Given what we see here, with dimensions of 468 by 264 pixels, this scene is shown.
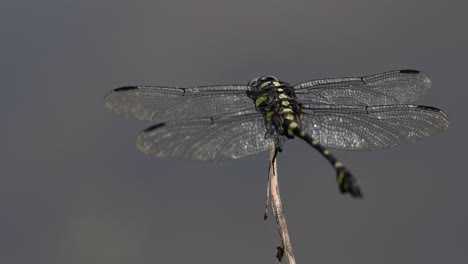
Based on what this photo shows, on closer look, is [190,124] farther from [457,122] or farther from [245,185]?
[457,122]

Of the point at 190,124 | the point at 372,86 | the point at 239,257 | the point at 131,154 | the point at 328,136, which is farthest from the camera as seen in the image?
the point at 131,154

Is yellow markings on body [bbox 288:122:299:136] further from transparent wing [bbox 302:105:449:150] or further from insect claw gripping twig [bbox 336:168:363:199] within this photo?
insect claw gripping twig [bbox 336:168:363:199]

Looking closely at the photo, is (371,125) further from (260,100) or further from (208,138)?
(208,138)

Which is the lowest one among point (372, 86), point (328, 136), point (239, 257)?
point (239, 257)

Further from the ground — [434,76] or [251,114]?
[434,76]

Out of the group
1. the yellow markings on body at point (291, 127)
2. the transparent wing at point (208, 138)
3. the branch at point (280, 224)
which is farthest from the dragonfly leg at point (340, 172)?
the branch at point (280, 224)

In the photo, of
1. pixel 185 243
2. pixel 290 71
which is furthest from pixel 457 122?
pixel 185 243

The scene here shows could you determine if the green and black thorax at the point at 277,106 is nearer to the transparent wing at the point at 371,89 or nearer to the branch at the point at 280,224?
the transparent wing at the point at 371,89

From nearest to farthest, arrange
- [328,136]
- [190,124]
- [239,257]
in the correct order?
[190,124]
[328,136]
[239,257]
